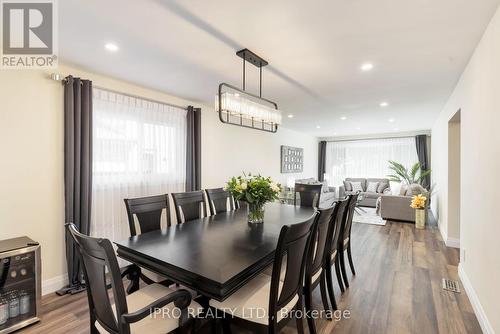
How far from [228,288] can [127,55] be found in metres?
2.41

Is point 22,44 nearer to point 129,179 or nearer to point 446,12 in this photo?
point 129,179

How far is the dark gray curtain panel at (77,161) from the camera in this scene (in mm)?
2674

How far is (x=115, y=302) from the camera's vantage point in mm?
1223

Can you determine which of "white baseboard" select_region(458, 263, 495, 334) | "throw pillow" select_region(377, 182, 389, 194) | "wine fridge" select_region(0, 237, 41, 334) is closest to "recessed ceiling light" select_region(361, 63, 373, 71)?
"white baseboard" select_region(458, 263, 495, 334)

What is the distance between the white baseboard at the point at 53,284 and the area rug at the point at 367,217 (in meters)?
5.66

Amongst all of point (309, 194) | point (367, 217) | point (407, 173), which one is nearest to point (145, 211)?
point (309, 194)

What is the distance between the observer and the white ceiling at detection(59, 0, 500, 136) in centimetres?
174

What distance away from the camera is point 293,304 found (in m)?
1.67

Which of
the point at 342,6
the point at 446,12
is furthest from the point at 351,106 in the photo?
the point at 342,6

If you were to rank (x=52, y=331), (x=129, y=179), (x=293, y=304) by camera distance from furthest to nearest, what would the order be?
(x=129, y=179) → (x=52, y=331) → (x=293, y=304)

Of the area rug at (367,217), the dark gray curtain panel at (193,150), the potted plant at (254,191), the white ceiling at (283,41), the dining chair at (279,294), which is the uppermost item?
the white ceiling at (283,41)

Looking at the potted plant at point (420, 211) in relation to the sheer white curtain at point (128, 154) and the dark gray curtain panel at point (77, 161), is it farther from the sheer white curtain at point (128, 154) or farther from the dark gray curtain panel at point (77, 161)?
the dark gray curtain panel at point (77, 161)
